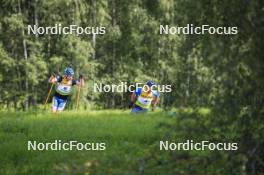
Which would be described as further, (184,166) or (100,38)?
(100,38)

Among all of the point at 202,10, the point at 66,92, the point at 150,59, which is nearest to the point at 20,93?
the point at 150,59

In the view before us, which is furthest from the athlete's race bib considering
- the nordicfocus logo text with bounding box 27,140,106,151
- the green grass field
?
the nordicfocus logo text with bounding box 27,140,106,151

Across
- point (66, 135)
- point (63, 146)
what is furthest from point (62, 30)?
point (63, 146)

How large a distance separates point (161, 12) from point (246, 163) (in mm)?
34354

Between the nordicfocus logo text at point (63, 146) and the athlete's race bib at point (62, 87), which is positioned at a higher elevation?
the athlete's race bib at point (62, 87)

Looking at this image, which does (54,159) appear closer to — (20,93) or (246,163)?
(246,163)

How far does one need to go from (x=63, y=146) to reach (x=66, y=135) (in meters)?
0.81

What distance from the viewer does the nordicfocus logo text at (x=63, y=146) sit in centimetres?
1245

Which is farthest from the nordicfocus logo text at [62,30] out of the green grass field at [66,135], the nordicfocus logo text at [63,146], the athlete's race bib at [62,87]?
the nordicfocus logo text at [63,146]

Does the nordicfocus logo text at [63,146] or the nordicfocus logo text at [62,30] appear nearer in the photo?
the nordicfocus logo text at [63,146]

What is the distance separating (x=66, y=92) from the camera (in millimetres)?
22188

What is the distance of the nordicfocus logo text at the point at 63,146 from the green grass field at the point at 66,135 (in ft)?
0.54

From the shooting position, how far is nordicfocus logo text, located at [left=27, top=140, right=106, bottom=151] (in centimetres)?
1245

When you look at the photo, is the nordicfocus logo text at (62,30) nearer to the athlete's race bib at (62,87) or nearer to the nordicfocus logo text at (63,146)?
the athlete's race bib at (62,87)
